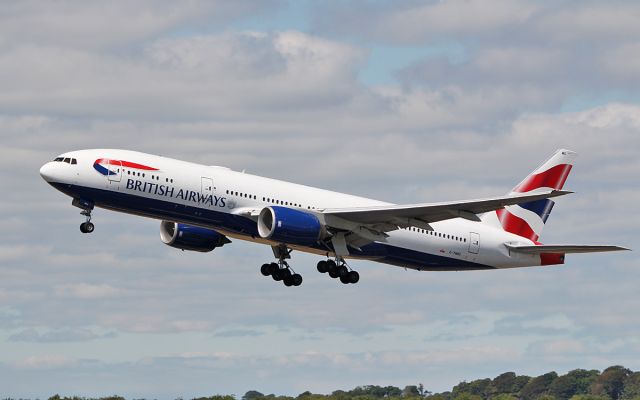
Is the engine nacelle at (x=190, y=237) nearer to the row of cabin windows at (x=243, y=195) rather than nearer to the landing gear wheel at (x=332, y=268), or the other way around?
the row of cabin windows at (x=243, y=195)

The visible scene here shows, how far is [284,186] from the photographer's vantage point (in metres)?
76.6

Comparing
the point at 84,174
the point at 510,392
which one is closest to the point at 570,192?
the point at 84,174

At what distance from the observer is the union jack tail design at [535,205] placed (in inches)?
3356

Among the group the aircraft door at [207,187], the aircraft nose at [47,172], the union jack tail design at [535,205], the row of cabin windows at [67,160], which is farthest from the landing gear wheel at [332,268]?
the aircraft nose at [47,172]

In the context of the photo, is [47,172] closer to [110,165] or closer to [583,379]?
[110,165]

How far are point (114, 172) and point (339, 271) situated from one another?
1456cm

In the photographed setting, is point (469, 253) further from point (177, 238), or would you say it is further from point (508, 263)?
point (177, 238)

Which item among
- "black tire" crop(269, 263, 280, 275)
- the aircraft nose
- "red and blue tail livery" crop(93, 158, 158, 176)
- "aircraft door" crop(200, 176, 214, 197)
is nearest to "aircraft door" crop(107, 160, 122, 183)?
"red and blue tail livery" crop(93, 158, 158, 176)

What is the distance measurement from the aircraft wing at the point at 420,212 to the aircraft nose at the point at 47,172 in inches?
569

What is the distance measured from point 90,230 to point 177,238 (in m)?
9.75

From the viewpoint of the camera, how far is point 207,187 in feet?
239

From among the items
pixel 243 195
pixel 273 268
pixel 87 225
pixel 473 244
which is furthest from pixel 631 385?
pixel 87 225

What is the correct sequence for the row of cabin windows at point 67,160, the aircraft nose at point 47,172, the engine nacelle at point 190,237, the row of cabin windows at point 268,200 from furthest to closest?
the engine nacelle at point 190,237, the row of cabin windows at point 268,200, the row of cabin windows at point 67,160, the aircraft nose at point 47,172

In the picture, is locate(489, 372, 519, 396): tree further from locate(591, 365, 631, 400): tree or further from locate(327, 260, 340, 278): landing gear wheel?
locate(327, 260, 340, 278): landing gear wheel
